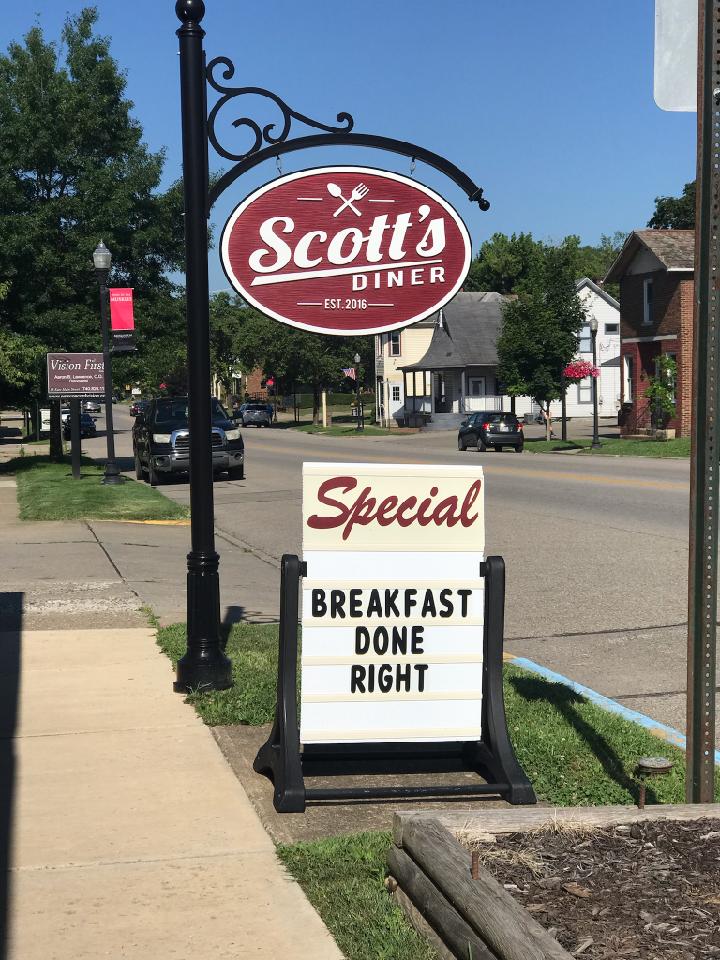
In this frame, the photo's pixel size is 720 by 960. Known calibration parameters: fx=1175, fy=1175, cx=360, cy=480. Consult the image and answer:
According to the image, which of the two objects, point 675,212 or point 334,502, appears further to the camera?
point 675,212

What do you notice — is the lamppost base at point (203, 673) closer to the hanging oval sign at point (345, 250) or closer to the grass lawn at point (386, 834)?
the grass lawn at point (386, 834)

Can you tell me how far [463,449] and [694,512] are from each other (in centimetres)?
3742

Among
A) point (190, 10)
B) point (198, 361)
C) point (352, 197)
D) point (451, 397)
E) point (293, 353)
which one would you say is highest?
point (293, 353)

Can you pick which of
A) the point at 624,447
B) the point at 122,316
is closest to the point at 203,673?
the point at 122,316

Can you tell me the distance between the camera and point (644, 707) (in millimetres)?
7277

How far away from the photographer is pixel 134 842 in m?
4.74

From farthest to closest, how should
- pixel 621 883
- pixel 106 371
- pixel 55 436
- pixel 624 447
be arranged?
pixel 624 447 < pixel 55 436 < pixel 106 371 < pixel 621 883

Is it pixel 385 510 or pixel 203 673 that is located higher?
pixel 385 510

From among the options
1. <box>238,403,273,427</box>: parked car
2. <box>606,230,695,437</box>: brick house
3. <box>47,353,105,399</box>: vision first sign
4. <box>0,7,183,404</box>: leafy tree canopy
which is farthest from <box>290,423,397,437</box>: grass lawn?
<box>47,353,105,399</box>: vision first sign

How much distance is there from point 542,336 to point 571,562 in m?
30.7

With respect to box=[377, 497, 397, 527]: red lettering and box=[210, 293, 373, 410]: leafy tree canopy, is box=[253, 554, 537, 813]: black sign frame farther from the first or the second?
box=[210, 293, 373, 410]: leafy tree canopy

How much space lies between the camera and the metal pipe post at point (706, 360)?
13.6ft

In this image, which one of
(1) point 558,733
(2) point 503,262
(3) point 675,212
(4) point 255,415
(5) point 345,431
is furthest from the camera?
(2) point 503,262

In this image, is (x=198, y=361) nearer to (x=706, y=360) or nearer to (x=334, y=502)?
(x=334, y=502)
